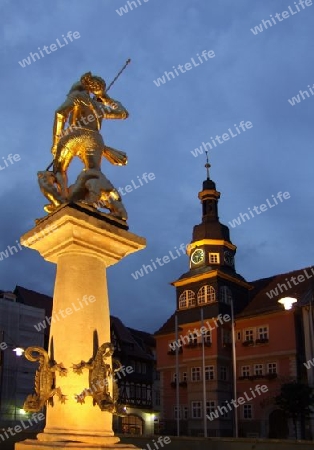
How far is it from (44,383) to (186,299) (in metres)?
38.3

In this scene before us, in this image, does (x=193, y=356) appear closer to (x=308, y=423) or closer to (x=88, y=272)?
(x=308, y=423)

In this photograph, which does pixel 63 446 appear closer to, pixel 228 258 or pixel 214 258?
pixel 214 258

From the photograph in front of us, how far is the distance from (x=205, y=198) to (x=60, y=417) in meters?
42.6

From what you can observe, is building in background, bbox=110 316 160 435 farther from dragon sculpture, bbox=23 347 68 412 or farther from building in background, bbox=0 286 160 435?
dragon sculpture, bbox=23 347 68 412

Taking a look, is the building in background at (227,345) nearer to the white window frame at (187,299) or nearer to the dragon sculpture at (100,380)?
the white window frame at (187,299)

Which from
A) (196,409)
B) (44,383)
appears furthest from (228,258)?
(44,383)

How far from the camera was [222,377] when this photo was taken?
40.1 m

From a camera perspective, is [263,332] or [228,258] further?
[228,258]

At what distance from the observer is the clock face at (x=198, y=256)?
Result: 44972 millimetres

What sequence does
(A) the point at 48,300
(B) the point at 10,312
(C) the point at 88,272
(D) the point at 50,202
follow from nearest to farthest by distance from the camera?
(C) the point at 88,272 < (D) the point at 50,202 < (B) the point at 10,312 < (A) the point at 48,300

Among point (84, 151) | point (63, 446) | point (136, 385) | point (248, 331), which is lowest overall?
point (63, 446)

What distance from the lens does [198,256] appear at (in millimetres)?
45375

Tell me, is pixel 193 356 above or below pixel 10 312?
below

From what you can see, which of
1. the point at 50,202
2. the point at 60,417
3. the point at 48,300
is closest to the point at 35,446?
the point at 60,417
